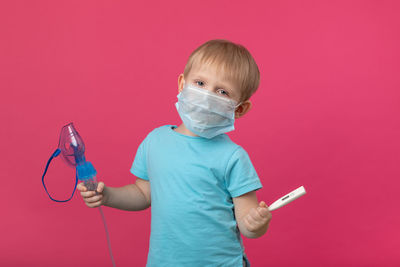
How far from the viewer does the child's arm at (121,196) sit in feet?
6.93

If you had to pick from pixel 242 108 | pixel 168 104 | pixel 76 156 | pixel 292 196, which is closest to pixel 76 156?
pixel 76 156

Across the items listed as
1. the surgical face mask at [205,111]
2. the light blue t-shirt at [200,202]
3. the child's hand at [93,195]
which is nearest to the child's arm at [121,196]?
the child's hand at [93,195]

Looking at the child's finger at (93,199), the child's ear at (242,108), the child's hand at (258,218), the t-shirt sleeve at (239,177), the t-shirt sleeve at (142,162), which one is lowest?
the child's hand at (258,218)

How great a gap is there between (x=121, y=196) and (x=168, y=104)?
1609 millimetres

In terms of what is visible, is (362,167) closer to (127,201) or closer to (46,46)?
(127,201)

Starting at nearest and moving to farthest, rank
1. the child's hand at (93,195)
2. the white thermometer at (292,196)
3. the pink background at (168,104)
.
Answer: the white thermometer at (292,196) < the child's hand at (93,195) < the pink background at (168,104)

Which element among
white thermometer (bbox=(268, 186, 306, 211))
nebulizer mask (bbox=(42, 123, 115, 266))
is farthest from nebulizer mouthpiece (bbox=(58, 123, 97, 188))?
white thermometer (bbox=(268, 186, 306, 211))

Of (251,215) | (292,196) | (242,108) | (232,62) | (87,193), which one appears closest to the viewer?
(292,196)

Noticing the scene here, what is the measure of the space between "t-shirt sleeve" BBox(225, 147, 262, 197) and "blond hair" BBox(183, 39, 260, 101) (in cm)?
29

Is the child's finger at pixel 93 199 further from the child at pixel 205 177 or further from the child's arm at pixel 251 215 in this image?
the child's arm at pixel 251 215

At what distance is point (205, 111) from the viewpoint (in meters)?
2.16

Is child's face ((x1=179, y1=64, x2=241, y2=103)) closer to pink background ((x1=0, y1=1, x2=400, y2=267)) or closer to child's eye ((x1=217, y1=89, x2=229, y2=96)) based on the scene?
child's eye ((x1=217, y1=89, x2=229, y2=96))

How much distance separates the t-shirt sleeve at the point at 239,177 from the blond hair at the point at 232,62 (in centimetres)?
29

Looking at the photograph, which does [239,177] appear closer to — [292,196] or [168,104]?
[292,196]
